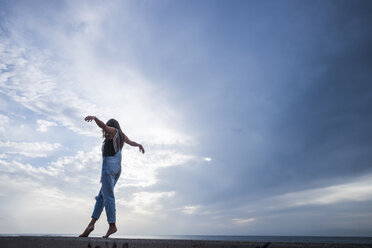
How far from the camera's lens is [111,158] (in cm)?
498

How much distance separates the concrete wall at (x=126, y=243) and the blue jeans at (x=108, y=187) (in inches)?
45.6

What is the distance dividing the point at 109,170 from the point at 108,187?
0.33 m

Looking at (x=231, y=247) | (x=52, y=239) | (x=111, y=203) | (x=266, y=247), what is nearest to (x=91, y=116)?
(x=111, y=203)

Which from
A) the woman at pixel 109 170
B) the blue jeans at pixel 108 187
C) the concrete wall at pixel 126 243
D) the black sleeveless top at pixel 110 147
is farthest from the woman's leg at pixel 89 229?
the black sleeveless top at pixel 110 147

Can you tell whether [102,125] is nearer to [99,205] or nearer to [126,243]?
[99,205]

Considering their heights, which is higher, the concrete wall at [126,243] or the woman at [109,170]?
the woman at [109,170]

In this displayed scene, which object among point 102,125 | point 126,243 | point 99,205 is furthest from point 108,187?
point 126,243

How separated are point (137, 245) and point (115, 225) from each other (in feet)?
5.94

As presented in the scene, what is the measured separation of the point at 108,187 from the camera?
15.6 feet

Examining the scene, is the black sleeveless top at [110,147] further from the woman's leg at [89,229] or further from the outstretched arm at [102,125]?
the woman's leg at [89,229]

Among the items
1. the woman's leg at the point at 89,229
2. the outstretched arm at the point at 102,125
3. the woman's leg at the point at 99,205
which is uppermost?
the outstretched arm at the point at 102,125

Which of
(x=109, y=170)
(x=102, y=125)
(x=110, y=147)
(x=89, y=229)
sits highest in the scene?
(x=102, y=125)

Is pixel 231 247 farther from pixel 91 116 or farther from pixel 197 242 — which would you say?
pixel 91 116

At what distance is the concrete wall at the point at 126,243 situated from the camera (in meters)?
2.52
